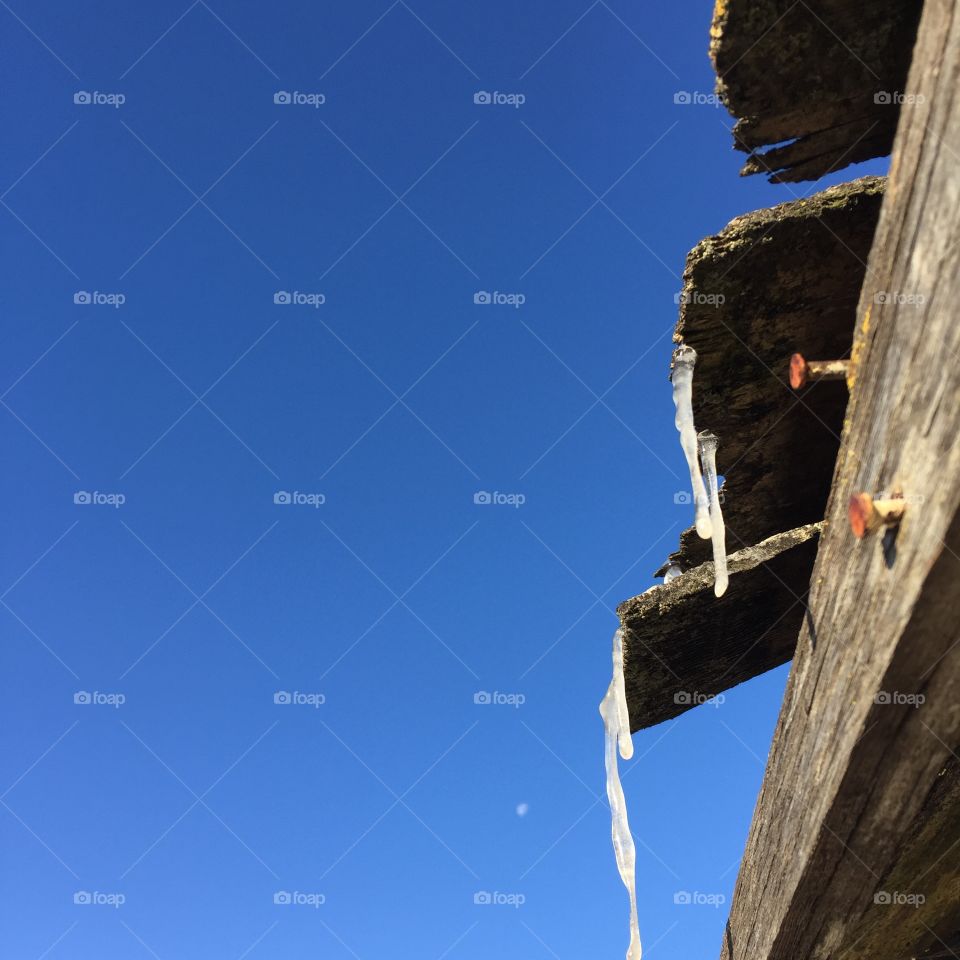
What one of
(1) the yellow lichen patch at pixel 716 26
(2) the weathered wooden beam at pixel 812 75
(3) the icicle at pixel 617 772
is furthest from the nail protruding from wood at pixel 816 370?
(3) the icicle at pixel 617 772

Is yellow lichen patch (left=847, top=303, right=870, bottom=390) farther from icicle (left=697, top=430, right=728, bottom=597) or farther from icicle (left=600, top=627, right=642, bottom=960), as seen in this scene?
icicle (left=600, top=627, right=642, bottom=960)

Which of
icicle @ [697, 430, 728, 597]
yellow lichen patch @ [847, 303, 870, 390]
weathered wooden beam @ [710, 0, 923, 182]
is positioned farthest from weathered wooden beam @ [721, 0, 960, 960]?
icicle @ [697, 430, 728, 597]

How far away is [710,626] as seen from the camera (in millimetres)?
3076

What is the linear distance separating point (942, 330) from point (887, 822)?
1446mm

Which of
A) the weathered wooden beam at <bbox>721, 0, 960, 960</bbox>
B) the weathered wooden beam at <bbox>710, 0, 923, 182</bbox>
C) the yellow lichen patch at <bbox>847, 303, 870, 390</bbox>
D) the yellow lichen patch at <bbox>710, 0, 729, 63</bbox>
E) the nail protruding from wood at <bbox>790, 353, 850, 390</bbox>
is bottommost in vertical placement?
the weathered wooden beam at <bbox>721, 0, 960, 960</bbox>

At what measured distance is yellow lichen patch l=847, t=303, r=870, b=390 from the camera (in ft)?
6.04

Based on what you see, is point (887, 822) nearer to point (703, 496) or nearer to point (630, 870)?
point (703, 496)

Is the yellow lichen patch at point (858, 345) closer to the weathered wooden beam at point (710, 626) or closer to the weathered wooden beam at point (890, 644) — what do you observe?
the weathered wooden beam at point (890, 644)

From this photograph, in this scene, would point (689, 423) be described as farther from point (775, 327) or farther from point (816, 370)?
point (816, 370)

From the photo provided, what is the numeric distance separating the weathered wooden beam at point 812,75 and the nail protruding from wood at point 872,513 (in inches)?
47.4

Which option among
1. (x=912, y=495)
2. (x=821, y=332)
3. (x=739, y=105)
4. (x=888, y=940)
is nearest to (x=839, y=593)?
(x=912, y=495)

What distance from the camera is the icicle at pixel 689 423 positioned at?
275cm

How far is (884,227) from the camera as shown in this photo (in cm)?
172

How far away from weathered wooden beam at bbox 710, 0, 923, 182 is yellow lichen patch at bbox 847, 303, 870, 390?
2.59 feet
